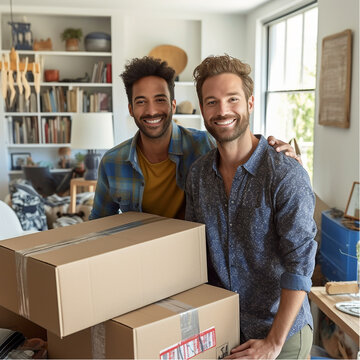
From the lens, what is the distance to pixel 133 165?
70.6 inches

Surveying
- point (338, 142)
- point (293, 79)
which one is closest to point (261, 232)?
point (338, 142)

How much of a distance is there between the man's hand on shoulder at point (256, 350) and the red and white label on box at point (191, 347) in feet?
0.29

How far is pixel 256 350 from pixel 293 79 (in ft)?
13.5

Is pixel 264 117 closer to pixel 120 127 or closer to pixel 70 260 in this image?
pixel 120 127

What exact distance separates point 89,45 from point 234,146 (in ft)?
16.7

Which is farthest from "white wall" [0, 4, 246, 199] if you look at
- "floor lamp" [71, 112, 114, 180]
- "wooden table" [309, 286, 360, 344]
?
"wooden table" [309, 286, 360, 344]

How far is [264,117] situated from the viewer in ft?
19.4

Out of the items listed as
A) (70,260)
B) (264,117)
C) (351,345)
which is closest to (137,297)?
(70,260)

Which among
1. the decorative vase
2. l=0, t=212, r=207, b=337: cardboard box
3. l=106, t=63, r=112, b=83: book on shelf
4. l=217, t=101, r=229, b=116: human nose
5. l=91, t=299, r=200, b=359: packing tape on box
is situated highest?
the decorative vase

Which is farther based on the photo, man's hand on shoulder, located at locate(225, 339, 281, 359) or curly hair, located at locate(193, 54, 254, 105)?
curly hair, located at locate(193, 54, 254, 105)

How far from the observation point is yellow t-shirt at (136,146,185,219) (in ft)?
5.86

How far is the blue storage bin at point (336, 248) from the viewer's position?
2973 mm

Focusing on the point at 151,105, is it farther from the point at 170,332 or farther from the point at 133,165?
the point at 170,332

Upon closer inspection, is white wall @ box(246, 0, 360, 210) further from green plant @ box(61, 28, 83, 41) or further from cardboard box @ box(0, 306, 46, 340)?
green plant @ box(61, 28, 83, 41)
